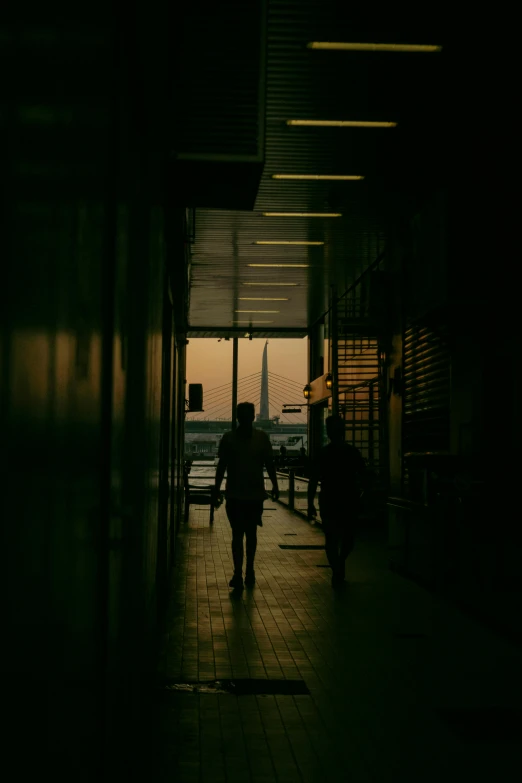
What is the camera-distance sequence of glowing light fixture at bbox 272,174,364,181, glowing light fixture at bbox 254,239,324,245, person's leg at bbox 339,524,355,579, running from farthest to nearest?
glowing light fixture at bbox 254,239,324,245 → glowing light fixture at bbox 272,174,364,181 → person's leg at bbox 339,524,355,579

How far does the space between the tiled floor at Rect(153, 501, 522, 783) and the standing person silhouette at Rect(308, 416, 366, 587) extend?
A: 0.38 meters

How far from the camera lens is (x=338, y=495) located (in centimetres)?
960

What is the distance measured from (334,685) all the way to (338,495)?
418cm

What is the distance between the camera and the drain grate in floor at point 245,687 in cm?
532

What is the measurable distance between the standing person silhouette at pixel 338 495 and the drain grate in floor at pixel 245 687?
4.03 metres

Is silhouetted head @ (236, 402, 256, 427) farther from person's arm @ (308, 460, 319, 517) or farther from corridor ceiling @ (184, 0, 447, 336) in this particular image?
corridor ceiling @ (184, 0, 447, 336)

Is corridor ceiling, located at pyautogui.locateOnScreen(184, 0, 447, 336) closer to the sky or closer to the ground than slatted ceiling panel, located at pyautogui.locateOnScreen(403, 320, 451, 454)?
closer to the sky

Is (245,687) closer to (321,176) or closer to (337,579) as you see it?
(337,579)

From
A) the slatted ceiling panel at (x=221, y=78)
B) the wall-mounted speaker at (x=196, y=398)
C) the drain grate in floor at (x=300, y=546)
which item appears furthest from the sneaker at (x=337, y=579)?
the wall-mounted speaker at (x=196, y=398)

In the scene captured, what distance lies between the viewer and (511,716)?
15.9 feet

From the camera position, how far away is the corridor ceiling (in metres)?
7.95

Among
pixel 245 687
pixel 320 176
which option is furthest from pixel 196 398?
pixel 245 687

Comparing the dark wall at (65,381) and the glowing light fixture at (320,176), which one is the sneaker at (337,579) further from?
the dark wall at (65,381)

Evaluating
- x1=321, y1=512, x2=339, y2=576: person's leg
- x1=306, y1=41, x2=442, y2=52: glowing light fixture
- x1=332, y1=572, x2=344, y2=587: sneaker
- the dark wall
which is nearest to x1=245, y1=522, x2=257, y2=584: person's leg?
x1=321, y1=512, x2=339, y2=576: person's leg
